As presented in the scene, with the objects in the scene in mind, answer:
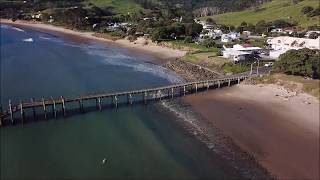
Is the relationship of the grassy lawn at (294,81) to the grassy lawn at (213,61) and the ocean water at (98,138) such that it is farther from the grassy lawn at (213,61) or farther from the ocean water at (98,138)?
the ocean water at (98,138)

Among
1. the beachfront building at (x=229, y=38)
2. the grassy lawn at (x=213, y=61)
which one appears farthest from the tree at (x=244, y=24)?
the grassy lawn at (x=213, y=61)

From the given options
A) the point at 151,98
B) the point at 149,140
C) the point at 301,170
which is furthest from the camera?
the point at 151,98

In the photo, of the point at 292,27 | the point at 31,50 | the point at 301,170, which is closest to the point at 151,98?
the point at 301,170

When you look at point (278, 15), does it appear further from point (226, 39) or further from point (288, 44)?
point (288, 44)

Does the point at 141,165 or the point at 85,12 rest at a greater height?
the point at 85,12

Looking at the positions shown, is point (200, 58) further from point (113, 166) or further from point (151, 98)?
point (113, 166)
